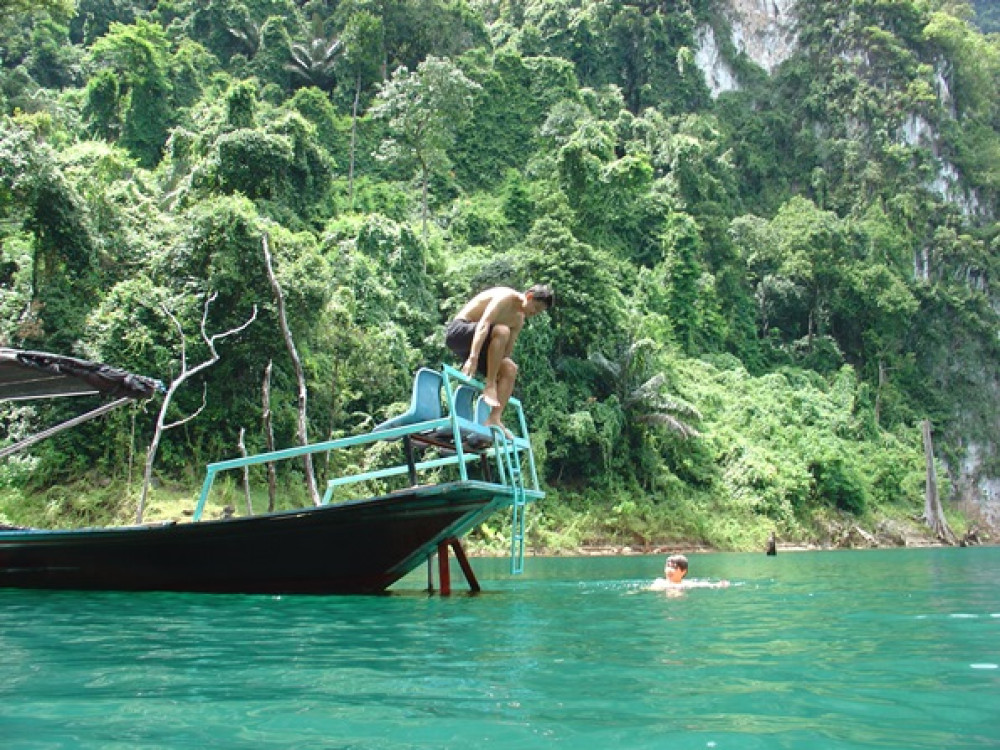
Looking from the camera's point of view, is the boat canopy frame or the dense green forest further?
the dense green forest

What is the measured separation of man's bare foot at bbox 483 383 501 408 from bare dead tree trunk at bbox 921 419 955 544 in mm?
32971

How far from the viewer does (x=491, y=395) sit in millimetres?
7793

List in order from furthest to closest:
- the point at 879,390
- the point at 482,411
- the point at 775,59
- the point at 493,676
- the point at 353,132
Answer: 1. the point at 775,59
2. the point at 879,390
3. the point at 353,132
4. the point at 482,411
5. the point at 493,676

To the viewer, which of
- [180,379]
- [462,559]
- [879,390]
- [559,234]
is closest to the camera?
[462,559]

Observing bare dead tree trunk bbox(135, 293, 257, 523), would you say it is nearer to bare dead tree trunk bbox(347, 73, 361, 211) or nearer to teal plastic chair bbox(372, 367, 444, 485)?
teal plastic chair bbox(372, 367, 444, 485)

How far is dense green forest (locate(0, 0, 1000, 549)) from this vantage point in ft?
73.0

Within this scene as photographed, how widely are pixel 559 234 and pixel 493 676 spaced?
27.4m

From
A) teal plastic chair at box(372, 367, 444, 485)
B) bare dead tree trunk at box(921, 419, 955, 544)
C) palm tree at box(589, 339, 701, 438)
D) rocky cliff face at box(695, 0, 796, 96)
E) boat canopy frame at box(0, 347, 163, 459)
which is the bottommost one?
bare dead tree trunk at box(921, 419, 955, 544)

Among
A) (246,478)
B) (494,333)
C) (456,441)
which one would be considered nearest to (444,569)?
(456,441)

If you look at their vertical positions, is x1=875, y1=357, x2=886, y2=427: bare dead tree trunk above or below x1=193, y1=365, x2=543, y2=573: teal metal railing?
above

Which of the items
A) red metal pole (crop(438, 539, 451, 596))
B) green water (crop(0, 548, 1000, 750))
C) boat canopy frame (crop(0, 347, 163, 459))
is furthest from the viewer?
red metal pole (crop(438, 539, 451, 596))

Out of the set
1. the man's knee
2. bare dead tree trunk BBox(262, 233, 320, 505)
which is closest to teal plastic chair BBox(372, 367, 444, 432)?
the man's knee

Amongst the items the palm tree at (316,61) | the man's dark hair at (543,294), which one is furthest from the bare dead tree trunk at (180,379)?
the palm tree at (316,61)

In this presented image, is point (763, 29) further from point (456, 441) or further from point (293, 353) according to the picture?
point (456, 441)
